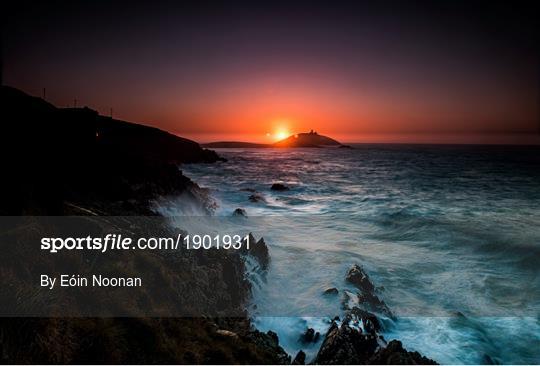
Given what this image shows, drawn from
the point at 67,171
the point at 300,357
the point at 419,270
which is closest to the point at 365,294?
the point at 300,357

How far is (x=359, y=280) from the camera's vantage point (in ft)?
41.4

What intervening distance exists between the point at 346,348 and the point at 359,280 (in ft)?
17.3

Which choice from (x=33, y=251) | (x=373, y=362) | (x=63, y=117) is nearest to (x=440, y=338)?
(x=373, y=362)

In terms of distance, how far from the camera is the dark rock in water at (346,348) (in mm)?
7445

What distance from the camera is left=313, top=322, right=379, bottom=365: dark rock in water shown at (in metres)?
7.45

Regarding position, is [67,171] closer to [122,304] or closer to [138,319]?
[122,304]

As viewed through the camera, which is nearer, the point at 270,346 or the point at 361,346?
the point at 270,346

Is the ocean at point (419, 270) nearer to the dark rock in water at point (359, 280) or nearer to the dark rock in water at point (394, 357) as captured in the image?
the dark rock in water at point (359, 280)

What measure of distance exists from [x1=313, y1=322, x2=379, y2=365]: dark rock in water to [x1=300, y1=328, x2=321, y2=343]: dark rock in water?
821 millimetres

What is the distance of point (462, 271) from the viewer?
15.8 metres

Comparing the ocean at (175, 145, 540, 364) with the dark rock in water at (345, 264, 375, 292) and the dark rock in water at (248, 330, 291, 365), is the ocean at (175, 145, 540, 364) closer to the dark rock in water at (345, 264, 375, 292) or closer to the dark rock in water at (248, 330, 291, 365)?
the dark rock in water at (345, 264, 375, 292)

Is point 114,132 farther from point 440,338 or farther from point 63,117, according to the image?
point 440,338

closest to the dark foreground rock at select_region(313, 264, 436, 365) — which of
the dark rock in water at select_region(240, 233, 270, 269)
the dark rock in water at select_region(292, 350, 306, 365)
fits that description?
the dark rock in water at select_region(292, 350, 306, 365)

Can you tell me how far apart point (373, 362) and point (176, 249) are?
629 cm
